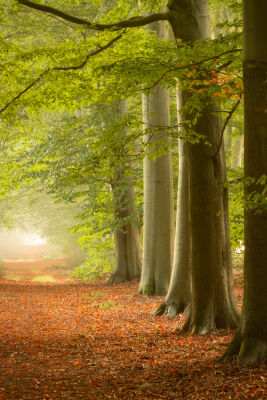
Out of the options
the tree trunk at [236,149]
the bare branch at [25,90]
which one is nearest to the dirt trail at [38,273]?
the tree trunk at [236,149]

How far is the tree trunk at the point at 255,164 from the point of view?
4410 mm

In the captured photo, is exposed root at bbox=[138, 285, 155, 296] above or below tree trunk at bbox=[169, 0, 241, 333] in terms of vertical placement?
below

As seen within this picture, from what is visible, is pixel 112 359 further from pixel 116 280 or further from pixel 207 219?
pixel 116 280

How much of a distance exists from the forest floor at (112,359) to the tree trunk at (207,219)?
0.43 m

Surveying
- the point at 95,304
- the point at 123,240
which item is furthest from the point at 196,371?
the point at 123,240

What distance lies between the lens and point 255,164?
4.44 m

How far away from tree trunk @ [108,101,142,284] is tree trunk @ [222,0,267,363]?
1075 centimetres

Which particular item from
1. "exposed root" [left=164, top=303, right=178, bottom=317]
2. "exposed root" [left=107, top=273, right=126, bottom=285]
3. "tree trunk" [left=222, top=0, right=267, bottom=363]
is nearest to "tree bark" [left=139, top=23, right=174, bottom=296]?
"exposed root" [left=164, top=303, right=178, bottom=317]

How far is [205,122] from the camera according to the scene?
6559mm

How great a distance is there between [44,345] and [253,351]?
3532 mm

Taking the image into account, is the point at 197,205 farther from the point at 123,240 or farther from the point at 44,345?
the point at 123,240

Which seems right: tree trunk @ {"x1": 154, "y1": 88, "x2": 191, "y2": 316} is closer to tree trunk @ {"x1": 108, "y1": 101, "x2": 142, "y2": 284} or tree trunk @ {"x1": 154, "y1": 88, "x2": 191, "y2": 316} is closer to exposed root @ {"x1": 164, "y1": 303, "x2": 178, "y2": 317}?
exposed root @ {"x1": 164, "y1": 303, "x2": 178, "y2": 317}

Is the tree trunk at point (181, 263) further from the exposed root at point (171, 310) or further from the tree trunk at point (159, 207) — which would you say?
the tree trunk at point (159, 207)

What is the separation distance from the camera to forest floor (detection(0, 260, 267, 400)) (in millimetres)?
4223
